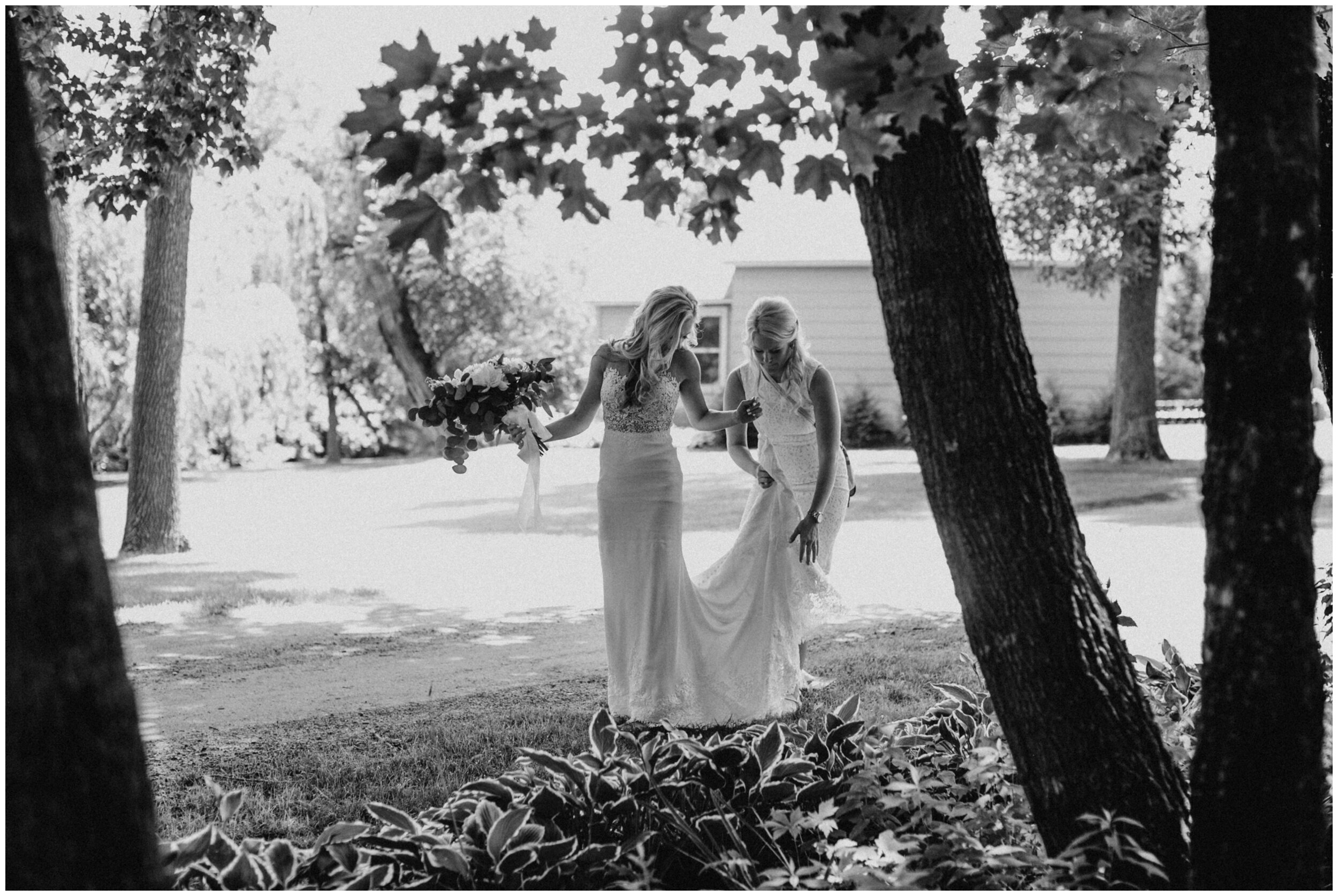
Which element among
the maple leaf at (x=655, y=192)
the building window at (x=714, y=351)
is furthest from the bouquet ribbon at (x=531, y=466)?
the building window at (x=714, y=351)

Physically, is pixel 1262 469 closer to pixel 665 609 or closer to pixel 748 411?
pixel 748 411

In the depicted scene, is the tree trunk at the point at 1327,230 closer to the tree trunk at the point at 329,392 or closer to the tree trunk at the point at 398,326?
the tree trunk at the point at 398,326

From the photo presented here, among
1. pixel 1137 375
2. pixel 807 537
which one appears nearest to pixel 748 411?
pixel 807 537

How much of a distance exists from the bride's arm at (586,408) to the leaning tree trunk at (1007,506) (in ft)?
10.2

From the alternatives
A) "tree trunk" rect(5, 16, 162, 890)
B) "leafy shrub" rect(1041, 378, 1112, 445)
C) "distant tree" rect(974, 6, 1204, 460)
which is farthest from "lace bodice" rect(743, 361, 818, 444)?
"leafy shrub" rect(1041, 378, 1112, 445)

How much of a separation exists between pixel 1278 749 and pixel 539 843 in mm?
2086

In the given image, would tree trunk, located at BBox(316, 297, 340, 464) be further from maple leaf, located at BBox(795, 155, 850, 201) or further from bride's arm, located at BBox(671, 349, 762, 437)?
maple leaf, located at BBox(795, 155, 850, 201)

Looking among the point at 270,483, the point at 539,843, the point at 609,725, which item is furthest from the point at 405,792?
the point at 270,483

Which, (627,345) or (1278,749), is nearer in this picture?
(1278,749)

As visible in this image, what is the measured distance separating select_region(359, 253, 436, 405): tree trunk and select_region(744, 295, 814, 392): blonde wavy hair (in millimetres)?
28392

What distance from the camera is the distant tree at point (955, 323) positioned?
347 cm

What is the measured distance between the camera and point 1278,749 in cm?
309

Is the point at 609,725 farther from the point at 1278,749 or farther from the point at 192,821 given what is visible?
the point at 1278,749

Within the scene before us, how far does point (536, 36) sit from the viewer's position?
134 inches
